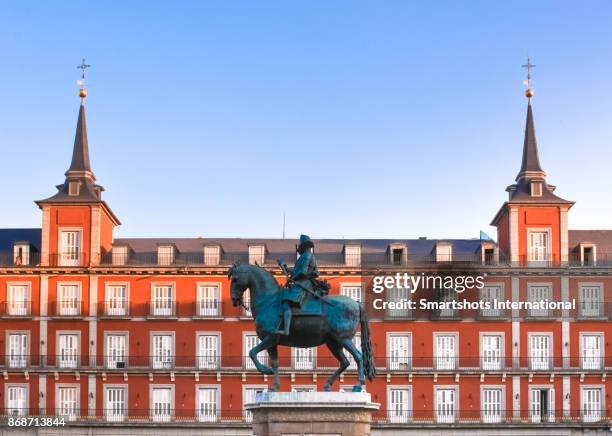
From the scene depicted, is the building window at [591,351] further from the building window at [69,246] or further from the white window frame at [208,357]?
the building window at [69,246]

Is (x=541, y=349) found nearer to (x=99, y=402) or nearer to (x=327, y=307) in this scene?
(x=99, y=402)

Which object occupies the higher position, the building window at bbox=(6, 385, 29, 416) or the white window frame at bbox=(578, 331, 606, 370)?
the white window frame at bbox=(578, 331, 606, 370)

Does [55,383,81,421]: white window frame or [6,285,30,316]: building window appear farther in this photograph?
[6,285,30,316]: building window

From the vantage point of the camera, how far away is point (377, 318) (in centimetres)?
8131

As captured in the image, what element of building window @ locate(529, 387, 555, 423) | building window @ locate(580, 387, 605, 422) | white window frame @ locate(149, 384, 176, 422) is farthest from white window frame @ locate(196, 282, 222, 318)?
building window @ locate(580, 387, 605, 422)

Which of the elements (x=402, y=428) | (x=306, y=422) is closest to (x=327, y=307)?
(x=306, y=422)

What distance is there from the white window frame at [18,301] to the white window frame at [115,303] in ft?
15.1

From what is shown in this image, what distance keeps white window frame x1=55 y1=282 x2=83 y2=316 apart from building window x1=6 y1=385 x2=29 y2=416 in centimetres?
508

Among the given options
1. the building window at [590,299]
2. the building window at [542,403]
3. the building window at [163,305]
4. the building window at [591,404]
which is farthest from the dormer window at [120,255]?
the building window at [591,404]

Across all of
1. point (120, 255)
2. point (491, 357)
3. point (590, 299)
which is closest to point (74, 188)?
point (120, 255)

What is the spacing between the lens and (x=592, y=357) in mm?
80688

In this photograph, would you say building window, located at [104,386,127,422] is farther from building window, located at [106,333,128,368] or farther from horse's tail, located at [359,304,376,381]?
horse's tail, located at [359,304,376,381]

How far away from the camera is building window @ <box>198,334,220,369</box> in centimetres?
8106

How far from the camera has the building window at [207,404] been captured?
8006cm
